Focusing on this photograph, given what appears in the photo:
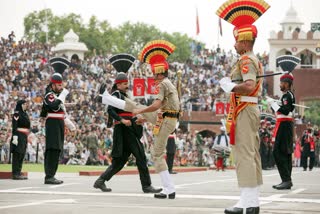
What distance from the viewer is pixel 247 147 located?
1015 cm

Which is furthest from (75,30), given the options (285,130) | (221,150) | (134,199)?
(134,199)

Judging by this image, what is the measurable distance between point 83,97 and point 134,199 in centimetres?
3106

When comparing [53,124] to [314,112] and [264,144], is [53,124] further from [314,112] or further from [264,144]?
[314,112]

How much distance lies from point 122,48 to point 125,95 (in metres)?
105

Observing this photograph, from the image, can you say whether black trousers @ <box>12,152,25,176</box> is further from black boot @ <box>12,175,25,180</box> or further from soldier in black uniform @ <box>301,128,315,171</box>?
soldier in black uniform @ <box>301,128,315,171</box>

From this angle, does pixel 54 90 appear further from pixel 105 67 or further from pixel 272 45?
pixel 272 45

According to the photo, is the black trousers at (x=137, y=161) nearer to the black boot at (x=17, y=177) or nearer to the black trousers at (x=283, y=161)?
the black trousers at (x=283, y=161)

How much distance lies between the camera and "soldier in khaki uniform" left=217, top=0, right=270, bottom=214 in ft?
33.2

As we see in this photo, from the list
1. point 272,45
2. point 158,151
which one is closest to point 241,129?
point 158,151

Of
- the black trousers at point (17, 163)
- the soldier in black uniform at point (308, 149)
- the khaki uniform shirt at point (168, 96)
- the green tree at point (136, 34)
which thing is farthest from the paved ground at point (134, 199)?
the green tree at point (136, 34)

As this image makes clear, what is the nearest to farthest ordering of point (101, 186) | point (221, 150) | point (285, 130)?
point (101, 186) < point (285, 130) < point (221, 150)

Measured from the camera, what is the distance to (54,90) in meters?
16.5

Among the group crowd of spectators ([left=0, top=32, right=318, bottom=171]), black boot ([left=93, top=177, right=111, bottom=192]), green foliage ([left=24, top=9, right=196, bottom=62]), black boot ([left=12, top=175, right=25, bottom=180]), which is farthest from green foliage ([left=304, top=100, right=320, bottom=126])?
black boot ([left=93, top=177, right=111, bottom=192])

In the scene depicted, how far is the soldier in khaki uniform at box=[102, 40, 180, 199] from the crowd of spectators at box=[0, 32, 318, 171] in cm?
1771
